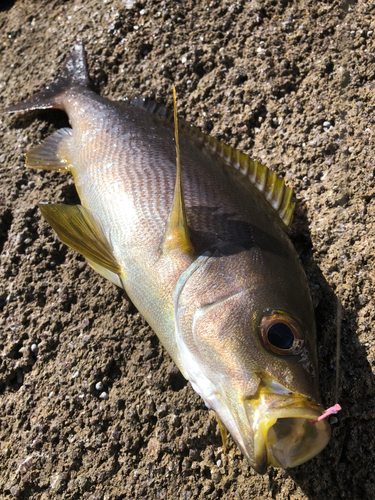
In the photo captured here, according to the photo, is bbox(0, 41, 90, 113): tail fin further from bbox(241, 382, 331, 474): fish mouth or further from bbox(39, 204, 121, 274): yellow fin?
bbox(241, 382, 331, 474): fish mouth

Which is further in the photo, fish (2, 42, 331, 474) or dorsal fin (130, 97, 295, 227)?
dorsal fin (130, 97, 295, 227)

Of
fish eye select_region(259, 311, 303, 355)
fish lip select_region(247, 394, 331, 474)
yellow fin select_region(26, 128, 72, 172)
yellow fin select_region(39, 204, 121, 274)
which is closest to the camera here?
fish lip select_region(247, 394, 331, 474)

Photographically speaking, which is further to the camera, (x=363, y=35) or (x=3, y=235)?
(x=3, y=235)

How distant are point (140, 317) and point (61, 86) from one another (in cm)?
216

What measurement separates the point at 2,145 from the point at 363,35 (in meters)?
3.00

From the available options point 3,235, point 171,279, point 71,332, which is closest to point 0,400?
point 71,332

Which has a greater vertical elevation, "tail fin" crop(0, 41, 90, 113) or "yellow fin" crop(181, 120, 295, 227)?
"tail fin" crop(0, 41, 90, 113)

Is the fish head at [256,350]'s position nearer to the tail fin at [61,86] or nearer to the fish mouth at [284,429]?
the fish mouth at [284,429]

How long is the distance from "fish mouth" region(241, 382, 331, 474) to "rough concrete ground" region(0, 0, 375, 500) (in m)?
0.57

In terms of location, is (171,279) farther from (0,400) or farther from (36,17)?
(36,17)

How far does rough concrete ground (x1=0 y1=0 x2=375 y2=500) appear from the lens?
6.85 ft

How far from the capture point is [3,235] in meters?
3.14

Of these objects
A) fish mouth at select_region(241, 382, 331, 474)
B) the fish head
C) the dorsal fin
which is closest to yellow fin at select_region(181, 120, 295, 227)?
the dorsal fin

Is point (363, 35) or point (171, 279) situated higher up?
point (363, 35)
